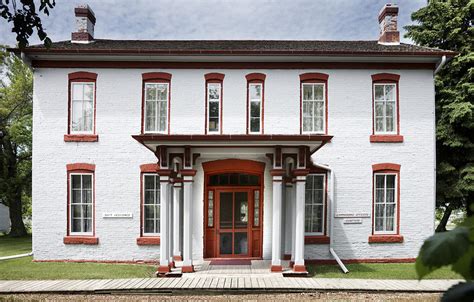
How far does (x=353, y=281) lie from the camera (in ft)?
31.1

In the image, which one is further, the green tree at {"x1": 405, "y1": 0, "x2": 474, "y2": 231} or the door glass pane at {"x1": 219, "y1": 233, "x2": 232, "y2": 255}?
the green tree at {"x1": 405, "y1": 0, "x2": 474, "y2": 231}

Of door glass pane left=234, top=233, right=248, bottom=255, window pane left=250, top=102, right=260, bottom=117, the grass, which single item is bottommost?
the grass

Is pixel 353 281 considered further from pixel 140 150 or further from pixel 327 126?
pixel 140 150

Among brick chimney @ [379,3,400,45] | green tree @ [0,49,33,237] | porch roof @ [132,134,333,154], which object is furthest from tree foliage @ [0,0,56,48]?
green tree @ [0,49,33,237]

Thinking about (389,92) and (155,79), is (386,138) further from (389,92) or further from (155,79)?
(155,79)

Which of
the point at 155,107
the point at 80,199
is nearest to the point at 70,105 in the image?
the point at 155,107

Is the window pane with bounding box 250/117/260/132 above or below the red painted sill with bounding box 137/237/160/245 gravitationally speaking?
above

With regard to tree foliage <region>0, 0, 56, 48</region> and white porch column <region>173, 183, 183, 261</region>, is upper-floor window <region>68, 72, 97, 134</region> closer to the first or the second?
white porch column <region>173, 183, 183, 261</region>

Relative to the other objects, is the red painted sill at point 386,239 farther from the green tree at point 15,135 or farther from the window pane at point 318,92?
the green tree at point 15,135

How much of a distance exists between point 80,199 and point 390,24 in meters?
12.7

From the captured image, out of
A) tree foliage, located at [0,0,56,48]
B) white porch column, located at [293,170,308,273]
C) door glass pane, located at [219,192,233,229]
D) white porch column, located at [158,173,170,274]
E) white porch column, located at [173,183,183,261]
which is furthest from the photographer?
door glass pane, located at [219,192,233,229]

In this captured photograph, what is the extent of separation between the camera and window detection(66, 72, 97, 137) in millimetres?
12273

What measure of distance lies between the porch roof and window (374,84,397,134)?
12.9ft

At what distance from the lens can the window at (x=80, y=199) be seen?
12.1 m
